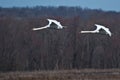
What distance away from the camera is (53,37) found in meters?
58.1

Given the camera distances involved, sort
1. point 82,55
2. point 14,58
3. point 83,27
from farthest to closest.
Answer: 1. point 83,27
2. point 82,55
3. point 14,58

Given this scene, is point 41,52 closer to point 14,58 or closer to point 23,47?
point 23,47

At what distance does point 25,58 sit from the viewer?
170ft

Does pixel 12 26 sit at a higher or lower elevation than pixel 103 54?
higher

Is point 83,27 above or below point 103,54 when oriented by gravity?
above

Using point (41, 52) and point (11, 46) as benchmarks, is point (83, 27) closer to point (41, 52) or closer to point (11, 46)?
point (41, 52)

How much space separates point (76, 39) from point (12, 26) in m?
9.33

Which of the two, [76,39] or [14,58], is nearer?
[14,58]

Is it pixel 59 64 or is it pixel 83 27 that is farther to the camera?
pixel 83 27

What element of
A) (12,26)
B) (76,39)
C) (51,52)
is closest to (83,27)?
(76,39)

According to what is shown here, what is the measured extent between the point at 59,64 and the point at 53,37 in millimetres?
7006

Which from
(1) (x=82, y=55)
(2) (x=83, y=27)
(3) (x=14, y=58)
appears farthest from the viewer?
(2) (x=83, y=27)

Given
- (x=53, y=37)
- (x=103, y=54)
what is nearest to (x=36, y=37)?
(x=53, y=37)

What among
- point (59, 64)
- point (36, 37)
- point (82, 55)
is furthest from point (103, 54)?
point (36, 37)
